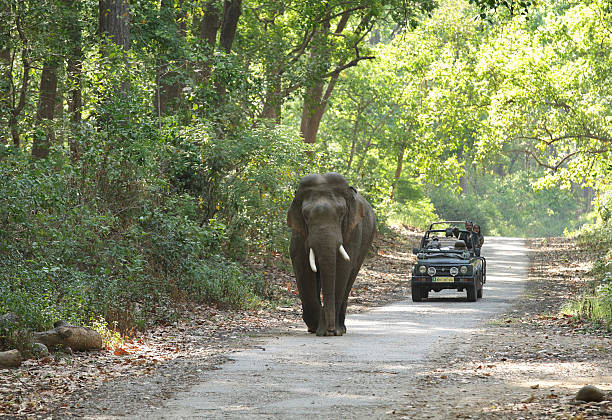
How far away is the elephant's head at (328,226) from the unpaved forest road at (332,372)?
0.81m

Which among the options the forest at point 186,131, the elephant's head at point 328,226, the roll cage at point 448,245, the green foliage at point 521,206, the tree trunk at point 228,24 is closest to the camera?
the forest at point 186,131

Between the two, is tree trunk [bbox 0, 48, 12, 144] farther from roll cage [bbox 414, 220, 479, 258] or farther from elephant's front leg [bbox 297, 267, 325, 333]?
roll cage [bbox 414, 220, 479, 258]

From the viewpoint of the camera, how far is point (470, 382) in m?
9.69

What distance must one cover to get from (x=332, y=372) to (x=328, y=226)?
4.30 m

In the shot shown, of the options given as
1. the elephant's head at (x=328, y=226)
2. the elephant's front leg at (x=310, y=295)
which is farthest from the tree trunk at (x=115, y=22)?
the elephant's front leg at (x=310, y=295)

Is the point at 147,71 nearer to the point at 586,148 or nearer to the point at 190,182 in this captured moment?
the point at 190,182

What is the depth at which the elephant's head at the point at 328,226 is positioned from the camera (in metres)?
14.2

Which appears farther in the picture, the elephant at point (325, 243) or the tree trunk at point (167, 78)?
the tree trunk at point (167, 78)

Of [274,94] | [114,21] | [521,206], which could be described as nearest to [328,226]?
[114,21]

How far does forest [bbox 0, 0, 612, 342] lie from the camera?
556 inches

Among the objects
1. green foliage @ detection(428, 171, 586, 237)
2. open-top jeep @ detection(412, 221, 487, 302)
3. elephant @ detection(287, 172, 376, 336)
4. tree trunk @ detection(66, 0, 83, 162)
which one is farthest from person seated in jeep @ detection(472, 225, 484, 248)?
green foliage @ detection(428, 171, 586, 237)

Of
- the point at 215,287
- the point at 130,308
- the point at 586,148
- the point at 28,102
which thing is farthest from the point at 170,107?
the point at 586,148

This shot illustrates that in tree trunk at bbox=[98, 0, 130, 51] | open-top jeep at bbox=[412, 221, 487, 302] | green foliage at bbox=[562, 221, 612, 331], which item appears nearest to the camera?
green foliage at bbox=[562, 221, 612, 331]

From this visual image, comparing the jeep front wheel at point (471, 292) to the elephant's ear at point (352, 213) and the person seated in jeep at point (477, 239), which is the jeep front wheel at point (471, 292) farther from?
the elephant's ear at point (352, 213)
